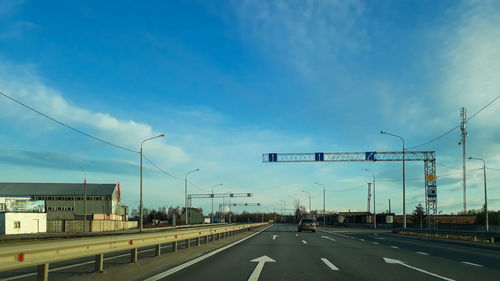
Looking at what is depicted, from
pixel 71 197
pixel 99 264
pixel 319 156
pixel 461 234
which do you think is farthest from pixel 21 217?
pixel 461 234

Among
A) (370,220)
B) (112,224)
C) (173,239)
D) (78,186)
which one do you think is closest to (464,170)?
(370,220)

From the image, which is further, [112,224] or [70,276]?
[112,224]

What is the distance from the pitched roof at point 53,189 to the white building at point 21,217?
23.6 metres

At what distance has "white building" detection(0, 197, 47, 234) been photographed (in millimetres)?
48781

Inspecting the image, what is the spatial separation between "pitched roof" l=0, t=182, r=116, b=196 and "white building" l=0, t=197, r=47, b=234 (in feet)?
77.4

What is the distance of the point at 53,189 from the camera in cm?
8612

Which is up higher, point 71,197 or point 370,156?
point 370,156

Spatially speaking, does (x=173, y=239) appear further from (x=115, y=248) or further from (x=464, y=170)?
(x=464, y=170)

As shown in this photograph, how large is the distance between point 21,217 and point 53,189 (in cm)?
3679

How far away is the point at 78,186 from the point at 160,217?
5417 centimetres

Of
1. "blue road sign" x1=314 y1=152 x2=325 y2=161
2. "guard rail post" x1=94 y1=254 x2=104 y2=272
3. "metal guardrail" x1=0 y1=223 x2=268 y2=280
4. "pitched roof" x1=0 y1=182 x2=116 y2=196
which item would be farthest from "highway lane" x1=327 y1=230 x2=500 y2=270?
"pitched roof" x1=0 y1=182 x2=116 y2=196

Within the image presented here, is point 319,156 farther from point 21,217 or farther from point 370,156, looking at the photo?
point 21,217

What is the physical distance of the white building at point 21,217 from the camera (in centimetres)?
4878

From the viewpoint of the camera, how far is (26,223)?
5241 cm
